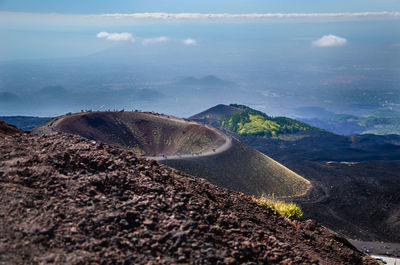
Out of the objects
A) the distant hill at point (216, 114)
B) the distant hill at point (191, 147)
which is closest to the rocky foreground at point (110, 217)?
the distant hill at point (191, 147)

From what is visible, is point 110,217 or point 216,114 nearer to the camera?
point 110,217

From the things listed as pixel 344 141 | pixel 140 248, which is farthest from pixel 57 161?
pixel 344 141

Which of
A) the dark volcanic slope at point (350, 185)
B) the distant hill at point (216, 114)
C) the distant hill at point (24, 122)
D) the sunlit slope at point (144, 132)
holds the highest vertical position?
the distant hill at point (216, 114)

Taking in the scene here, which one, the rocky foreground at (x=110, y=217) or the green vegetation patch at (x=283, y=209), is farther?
the green vegetation patch at (x=283, y=209)

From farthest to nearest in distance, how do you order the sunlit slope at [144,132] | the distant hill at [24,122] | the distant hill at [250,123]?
1. the distant hill at [24,122]
2. the distant hill at [250,123]
3. the sunlit slope at [144,132]

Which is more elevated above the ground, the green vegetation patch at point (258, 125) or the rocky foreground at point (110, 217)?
the green vegetation patch at point (258, 125)

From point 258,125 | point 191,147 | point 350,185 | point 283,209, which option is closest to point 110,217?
point 283,209

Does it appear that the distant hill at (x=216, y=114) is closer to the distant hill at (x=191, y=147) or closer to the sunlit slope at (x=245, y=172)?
the distant hill at (x=191, y=147)

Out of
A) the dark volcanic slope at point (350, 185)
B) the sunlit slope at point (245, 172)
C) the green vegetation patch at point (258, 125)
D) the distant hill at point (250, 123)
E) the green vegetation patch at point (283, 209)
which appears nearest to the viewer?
the green vegetation patch at point (283, 209)

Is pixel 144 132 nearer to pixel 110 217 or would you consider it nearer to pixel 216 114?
pixel 110 217
